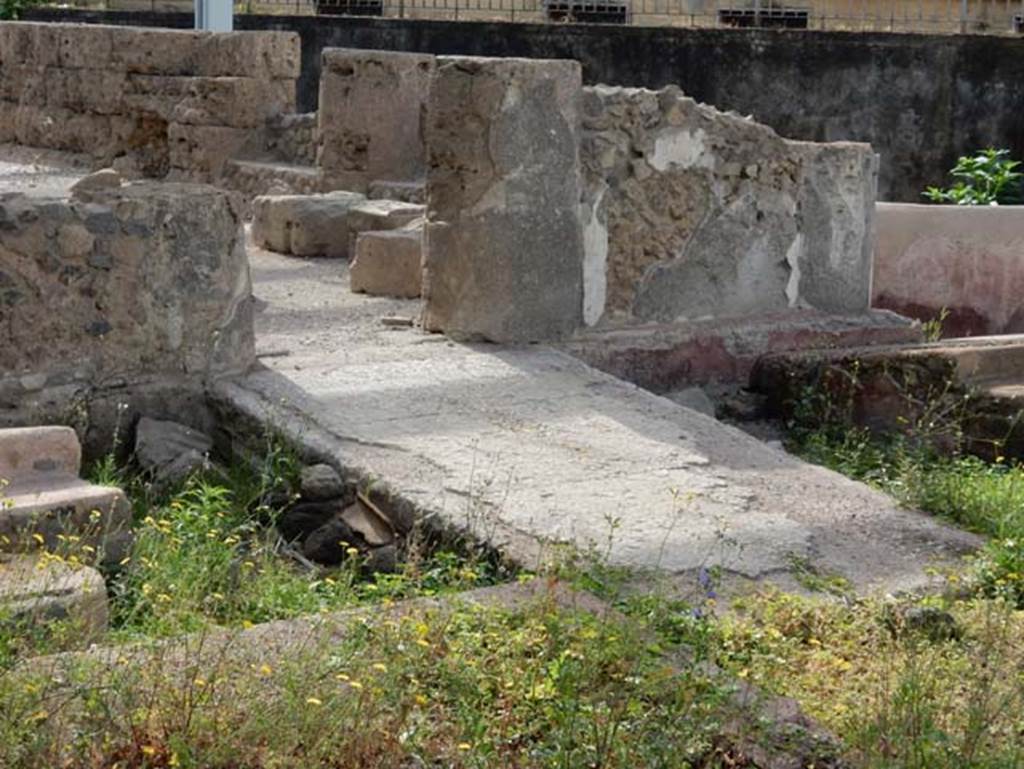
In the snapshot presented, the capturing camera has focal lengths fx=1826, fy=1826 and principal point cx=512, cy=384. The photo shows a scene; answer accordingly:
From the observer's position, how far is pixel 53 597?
4.48 meters

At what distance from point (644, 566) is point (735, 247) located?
346cm

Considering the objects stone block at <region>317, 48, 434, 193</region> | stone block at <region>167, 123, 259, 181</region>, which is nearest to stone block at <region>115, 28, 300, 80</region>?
stone block at <region>167, 123, 259, 181</region>

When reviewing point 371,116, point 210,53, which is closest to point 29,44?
point 210,53

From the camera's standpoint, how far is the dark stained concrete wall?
15.1 meters

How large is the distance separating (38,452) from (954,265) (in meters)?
6.13

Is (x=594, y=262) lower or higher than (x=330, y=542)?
higher

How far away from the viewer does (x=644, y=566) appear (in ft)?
16.3

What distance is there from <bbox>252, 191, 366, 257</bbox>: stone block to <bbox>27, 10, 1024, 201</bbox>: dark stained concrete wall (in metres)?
5.80

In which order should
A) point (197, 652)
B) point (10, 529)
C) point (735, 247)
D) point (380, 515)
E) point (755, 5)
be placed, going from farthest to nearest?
1. point (755, 5)
2. point (735, 247)
3. point (380, 515)
4. point (10, 529)
5. point (197, 652)

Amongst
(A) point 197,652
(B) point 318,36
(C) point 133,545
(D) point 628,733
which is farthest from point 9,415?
(B) point 318,36

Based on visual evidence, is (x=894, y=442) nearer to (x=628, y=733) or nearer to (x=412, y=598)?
(x=412, y=598)

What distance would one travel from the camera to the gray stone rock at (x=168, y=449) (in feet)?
20.4

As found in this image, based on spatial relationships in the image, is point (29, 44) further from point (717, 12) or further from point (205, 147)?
point (717, 12)

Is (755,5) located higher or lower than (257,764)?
higher
